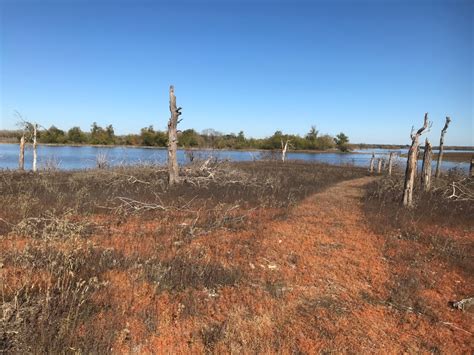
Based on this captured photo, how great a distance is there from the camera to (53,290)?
4.21 m

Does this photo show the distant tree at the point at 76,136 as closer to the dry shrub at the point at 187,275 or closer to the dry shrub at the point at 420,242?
the dry shrub at the point at 420,242

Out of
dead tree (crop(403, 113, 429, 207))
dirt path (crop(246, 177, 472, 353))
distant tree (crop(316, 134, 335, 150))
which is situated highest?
distant tree (crop(316, 134, 335, 150))

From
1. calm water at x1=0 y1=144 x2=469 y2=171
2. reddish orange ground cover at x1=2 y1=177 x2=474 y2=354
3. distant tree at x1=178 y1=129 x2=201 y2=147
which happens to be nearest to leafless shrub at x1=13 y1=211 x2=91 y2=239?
reddish orange ground cover at x1=2 y1=177 x2=474 y2=354

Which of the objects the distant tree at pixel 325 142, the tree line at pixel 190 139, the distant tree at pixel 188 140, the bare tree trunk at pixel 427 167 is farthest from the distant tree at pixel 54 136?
the bare tree trunk at pixel 427 167

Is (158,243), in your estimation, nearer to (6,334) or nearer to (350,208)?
(6,334)

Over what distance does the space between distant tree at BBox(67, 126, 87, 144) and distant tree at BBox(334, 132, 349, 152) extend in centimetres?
6685

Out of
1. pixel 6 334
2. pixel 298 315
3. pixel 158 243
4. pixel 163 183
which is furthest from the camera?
pixel 163 183

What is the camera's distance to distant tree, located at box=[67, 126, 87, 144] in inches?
3100

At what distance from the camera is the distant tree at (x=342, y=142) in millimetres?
89938

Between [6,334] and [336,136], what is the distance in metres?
93.7

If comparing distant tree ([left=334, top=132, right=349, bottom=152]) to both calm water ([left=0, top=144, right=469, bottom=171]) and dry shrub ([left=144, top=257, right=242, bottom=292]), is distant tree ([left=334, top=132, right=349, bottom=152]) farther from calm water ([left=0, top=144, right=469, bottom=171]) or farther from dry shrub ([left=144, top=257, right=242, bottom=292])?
dry shrub ([left=144, top=257, right=242, bottom=292])

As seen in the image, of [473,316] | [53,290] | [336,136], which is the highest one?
[336,136]

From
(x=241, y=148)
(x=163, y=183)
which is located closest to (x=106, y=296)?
(x=163, y=183)

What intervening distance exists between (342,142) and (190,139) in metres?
44.8
